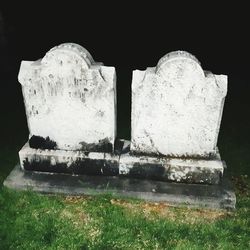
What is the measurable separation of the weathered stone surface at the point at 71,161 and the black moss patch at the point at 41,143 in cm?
5

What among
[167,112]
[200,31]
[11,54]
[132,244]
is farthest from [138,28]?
[132,244]

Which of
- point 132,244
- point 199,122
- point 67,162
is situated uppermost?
point 199,122

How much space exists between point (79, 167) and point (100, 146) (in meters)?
0.40

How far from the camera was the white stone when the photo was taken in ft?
14.2

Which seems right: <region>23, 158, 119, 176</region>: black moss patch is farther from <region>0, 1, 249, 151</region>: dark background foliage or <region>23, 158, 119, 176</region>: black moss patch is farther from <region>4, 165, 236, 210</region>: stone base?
<region>0, 1, 249, 151</region>: dark background foliage

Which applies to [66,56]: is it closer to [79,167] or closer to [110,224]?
[79,167]

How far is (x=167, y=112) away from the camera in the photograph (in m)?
4.58

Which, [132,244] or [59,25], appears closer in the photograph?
[132,244]

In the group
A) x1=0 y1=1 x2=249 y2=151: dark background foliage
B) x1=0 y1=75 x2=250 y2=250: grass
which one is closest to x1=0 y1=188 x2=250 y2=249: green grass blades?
x1=0 y1=75 x2=250 y2=250: grass

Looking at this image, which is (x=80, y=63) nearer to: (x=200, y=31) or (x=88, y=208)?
(x=88, y=208)

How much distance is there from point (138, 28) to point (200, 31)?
217 centimetres

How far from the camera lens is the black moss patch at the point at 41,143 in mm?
4969

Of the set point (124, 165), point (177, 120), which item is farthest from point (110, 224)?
point (177, 120)

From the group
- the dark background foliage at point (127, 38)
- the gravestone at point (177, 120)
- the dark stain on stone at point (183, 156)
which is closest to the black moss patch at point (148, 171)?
the gravestone at point (177, 120)
